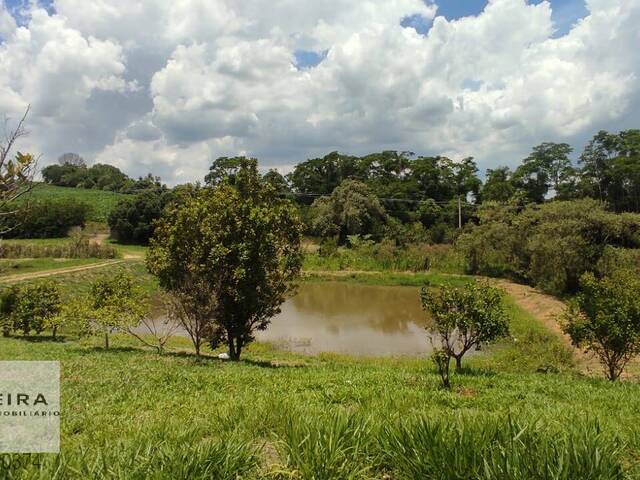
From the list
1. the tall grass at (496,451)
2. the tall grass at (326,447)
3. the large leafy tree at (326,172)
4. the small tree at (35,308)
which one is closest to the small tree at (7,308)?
the small tree at (35,308)

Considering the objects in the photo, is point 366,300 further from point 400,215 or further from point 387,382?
point 400,215

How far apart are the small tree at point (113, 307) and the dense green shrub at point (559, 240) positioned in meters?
24.3

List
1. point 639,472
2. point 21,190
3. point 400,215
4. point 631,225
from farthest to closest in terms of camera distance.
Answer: point 400,215
point 631,225
point 21,190
point 639,472

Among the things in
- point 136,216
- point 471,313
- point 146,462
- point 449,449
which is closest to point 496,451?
point 449,449

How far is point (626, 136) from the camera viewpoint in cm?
5738

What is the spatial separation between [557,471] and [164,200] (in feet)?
188

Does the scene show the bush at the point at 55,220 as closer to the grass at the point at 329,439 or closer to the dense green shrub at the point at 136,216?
the dense green shrub at the point at 136,216

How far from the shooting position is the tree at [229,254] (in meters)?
12.9

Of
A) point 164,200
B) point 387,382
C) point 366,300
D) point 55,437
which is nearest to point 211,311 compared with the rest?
point 387,382

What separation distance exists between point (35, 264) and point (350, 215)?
31.1 meters

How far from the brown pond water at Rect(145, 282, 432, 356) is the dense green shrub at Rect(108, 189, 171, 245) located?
27944 millimetres

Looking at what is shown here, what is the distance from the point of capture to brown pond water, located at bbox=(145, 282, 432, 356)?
19.2m

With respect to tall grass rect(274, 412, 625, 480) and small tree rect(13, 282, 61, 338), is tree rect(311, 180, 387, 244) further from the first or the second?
tall grass rect(274, 412, 625, 480)

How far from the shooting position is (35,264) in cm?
3516
